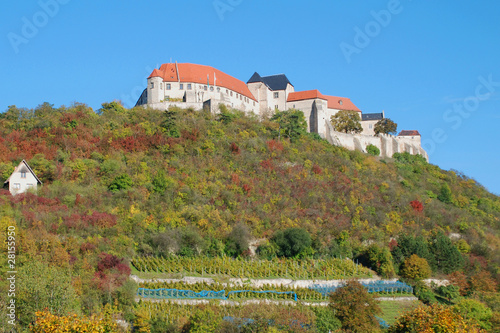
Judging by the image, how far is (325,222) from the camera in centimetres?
4494

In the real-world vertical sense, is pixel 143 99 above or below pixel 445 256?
above

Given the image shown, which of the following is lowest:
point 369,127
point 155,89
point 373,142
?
point 373,142

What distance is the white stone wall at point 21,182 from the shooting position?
41938 mm

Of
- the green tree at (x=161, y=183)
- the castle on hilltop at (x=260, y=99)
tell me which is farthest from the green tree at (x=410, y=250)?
the castle on hilltop at (x=260, y=99)

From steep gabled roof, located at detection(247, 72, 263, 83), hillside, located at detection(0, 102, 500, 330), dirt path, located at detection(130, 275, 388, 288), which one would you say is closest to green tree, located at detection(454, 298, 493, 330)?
hillside, located at detection(0, 102, 500, 330)

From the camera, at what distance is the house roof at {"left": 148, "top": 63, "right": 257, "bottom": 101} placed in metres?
61.5

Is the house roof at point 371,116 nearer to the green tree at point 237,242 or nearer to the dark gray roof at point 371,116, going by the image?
the dark gray roof at point 371,116

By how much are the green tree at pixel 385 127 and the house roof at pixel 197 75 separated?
15.1m

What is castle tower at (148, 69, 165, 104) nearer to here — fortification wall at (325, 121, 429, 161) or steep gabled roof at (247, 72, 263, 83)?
steep gabled roof at (247, 72, 263, 83)

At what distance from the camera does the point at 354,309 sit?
3017 centimetres

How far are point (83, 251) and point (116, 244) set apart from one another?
2.72 m

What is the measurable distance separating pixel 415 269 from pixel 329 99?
34.6 meters

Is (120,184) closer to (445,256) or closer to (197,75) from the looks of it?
(197,75)

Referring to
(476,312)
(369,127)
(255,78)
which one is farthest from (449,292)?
(255,78)
